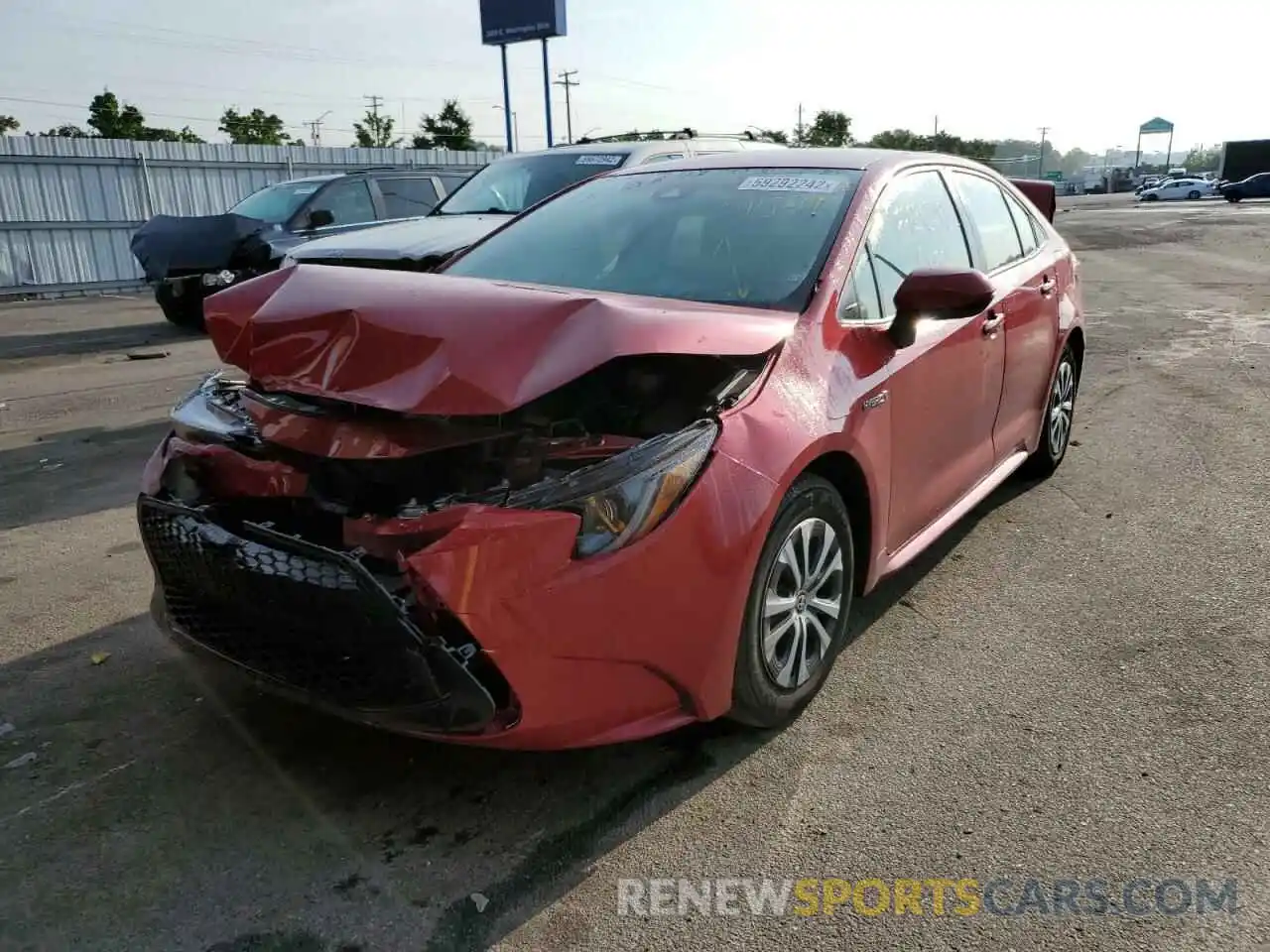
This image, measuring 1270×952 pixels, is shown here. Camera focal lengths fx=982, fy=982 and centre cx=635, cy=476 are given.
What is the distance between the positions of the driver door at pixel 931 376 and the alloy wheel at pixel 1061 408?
117 centimetres

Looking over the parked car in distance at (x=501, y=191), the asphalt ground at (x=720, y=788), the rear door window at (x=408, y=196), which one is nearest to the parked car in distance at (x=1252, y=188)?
the rear door window at (x=408, y=196)

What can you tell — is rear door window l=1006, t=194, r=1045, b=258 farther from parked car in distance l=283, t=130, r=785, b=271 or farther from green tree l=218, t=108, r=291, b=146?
green tree l=218, t=108, r=291, b=146

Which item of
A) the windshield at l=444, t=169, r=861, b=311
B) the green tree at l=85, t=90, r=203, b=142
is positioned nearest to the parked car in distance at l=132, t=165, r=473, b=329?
the windshield at l=444, t=169, r=861, b=311

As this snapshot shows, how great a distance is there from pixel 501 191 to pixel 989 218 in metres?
4.85

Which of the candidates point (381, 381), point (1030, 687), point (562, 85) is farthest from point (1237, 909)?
point (562, 85)

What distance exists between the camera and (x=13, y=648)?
11.7 ft

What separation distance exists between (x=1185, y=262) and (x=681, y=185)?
721 inches

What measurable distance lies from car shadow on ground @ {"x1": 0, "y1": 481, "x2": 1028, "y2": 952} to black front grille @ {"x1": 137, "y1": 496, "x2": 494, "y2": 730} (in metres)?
0.38

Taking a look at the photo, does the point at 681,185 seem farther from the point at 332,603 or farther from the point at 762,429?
the point at 332,603

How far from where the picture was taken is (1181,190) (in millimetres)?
63500

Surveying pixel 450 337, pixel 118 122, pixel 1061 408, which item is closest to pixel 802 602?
pixel 450 337

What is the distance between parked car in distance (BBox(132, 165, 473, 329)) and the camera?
10297 millimetres

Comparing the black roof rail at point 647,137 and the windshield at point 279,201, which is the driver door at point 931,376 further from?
the windshield at point 279,201

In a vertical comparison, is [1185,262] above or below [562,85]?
below
